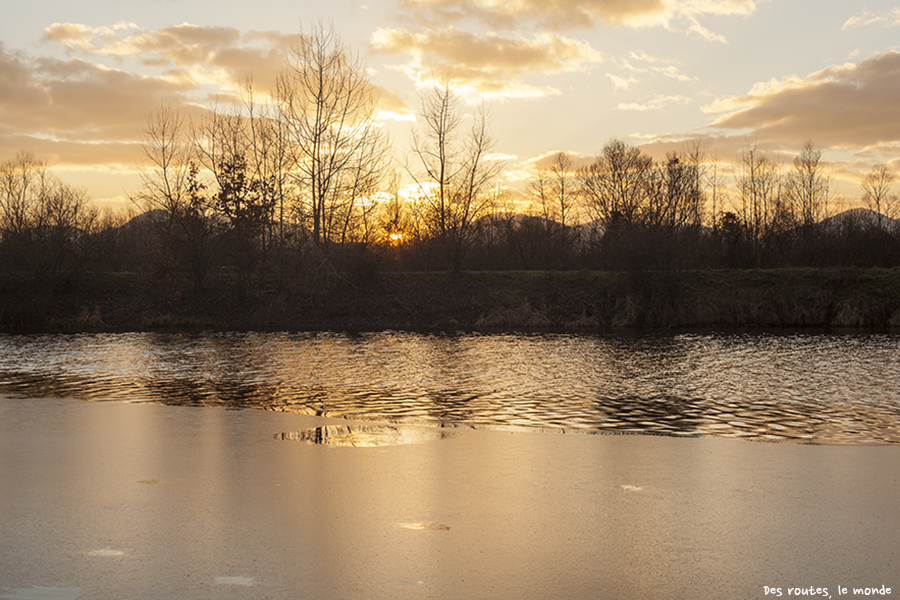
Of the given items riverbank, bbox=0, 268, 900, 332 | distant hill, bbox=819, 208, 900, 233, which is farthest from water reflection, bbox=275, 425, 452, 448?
distant hill, bbox=819, 208, 900, 233

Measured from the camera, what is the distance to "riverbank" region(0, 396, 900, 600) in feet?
16.5

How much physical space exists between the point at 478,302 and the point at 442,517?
118 feet

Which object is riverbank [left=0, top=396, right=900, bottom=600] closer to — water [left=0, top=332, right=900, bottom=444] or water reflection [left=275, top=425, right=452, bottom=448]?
water reflection [left=275, top=425, right=452, bottom=448]

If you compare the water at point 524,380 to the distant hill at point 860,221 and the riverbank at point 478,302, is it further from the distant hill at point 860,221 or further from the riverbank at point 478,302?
the distant hill at point 860,221

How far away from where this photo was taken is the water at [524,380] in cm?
1185

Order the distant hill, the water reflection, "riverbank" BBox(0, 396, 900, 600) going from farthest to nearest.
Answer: the distant hill → the water reflection → "riverbank" BBox(0, 396, 900, 600)

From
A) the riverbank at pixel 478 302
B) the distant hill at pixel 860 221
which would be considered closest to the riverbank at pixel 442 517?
the riverbank at pixel 478 302

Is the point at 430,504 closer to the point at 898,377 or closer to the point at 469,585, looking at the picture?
the point at 469,585

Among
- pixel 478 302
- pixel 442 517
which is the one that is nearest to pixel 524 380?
pixel 442 517

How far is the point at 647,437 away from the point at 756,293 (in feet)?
115

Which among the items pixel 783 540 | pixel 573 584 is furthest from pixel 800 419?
pixel 573 584

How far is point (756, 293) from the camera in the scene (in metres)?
41.3

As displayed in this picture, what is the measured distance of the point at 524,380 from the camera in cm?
1709

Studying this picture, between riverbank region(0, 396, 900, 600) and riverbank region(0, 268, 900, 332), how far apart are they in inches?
1153
